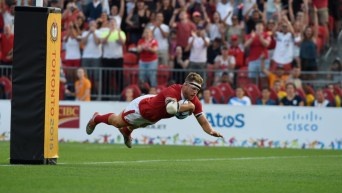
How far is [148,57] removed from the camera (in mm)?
28312

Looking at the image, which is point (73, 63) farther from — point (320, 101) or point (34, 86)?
point (34, 86)

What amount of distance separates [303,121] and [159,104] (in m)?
10.3

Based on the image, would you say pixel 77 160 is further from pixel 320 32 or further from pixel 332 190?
pixel 320 32

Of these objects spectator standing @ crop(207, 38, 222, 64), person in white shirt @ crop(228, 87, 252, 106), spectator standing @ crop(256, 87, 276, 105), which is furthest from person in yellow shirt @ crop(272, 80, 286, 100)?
spectator standing @ crop(207, 38, 222, 64)

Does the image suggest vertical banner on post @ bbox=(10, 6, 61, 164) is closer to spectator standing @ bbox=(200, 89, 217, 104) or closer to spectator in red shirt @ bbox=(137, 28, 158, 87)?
spectator standing @ bbox=(200, 89, 217, 104)

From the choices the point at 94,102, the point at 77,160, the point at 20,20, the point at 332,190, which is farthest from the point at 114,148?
the point at 332,190

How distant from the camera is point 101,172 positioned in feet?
48.0

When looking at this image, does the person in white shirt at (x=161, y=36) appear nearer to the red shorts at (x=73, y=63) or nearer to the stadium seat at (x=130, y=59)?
the stadium seat at (x=130, y=59)

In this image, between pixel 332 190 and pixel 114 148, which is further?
pixel 114 148

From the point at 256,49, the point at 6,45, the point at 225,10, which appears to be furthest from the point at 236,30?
the point at 6,45

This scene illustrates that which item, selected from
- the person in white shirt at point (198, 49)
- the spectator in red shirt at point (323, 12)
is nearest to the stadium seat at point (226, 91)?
the person in white shirt at point (198, 49)

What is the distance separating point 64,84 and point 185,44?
3.86 metres

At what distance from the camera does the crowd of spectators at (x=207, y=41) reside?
2772 centimetres

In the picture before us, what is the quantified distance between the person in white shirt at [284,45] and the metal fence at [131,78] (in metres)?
1.07
